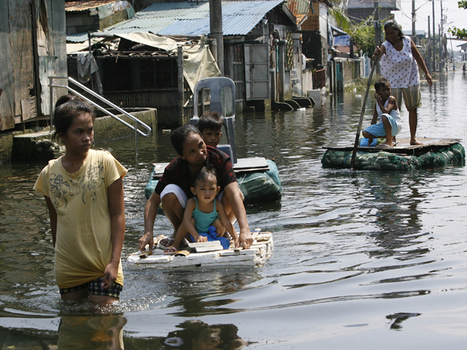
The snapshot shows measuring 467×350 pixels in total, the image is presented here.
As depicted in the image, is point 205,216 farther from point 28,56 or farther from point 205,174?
point 28,56

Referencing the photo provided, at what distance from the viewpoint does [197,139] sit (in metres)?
5.44

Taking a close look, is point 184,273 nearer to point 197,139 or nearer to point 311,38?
point 197,139

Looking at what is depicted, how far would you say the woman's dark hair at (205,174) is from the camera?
18.4 ft

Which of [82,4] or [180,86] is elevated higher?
[82,4]

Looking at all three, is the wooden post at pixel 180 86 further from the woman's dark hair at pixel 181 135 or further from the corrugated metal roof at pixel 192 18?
the woman's dark hair at pixel 181 135

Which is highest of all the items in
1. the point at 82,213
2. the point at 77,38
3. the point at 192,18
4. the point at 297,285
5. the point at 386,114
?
the point at 192,18

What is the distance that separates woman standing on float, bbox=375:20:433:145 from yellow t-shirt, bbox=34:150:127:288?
7.22m

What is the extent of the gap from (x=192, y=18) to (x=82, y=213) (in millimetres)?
21142

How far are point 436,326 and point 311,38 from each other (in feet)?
121

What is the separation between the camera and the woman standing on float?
34.3ft

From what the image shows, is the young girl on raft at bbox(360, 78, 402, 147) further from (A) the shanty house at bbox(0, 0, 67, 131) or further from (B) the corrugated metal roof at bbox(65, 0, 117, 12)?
(B) the corrugated metal roof at bbox(65, 0, 117, 12)

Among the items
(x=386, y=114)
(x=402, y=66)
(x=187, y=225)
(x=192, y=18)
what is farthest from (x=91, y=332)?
(x=192, y=18)

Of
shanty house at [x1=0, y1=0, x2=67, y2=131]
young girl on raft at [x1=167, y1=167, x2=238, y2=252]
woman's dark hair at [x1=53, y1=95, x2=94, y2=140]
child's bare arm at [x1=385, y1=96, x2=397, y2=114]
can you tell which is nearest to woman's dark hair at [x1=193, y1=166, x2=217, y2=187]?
young girl on raft at [x1=167, y1=167, x2=238, y2=252]

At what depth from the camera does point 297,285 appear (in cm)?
493
